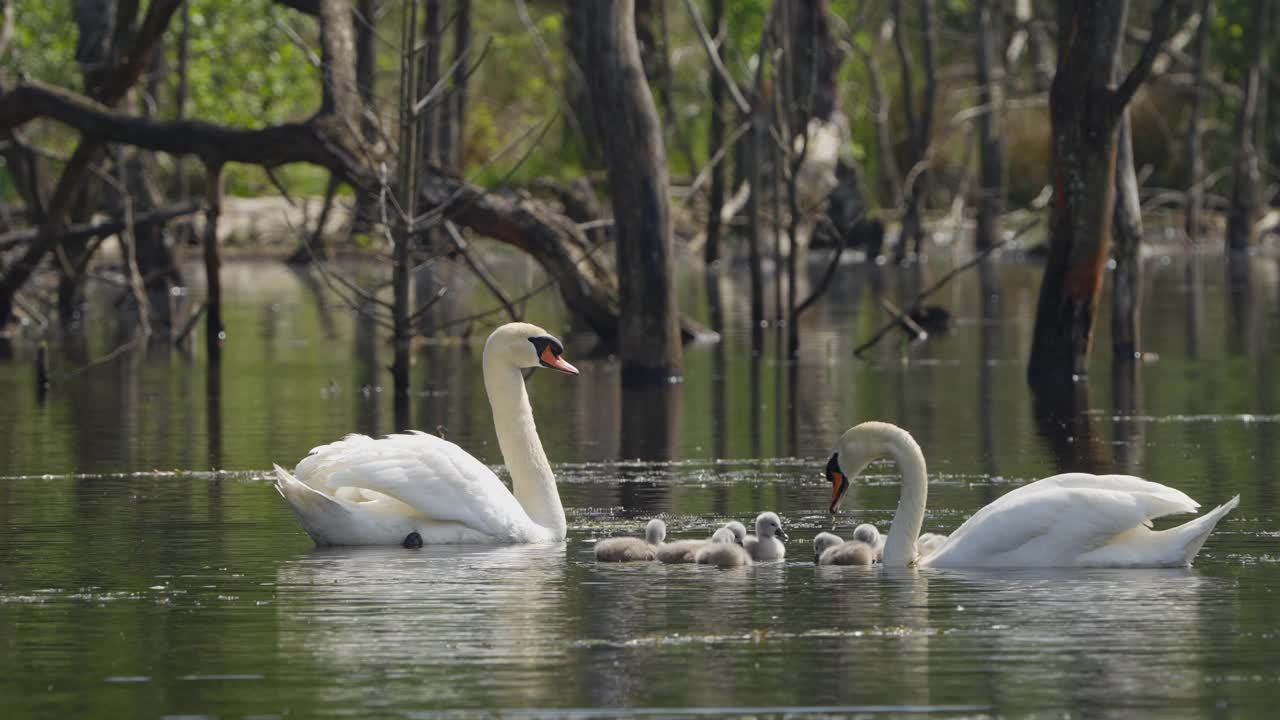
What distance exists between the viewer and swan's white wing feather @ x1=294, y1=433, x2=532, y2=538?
1277 cm

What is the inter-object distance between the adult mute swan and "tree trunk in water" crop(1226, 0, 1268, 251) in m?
46.3

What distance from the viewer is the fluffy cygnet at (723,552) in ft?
39.7

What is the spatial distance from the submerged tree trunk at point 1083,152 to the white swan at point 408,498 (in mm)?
10174

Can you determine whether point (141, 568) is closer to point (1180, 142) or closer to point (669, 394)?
point (669, 394)

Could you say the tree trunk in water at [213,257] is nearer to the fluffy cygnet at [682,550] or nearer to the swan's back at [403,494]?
the swan's back at [403,494]

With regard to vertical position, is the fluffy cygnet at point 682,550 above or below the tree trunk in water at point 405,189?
below

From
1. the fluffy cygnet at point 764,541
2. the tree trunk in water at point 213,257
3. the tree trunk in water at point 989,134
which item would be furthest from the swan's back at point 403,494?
the tree trunk in water at point 989,134

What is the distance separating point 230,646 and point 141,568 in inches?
97.0

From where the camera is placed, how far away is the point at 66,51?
176 ft

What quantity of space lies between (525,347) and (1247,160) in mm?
45332

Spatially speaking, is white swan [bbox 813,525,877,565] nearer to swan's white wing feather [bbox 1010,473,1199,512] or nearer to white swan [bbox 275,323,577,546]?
swan's white wing feather [bbox 1010,473,1199,512]

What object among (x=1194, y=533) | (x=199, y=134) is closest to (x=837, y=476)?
(x=1194, y=533)

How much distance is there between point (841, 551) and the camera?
1215 cm

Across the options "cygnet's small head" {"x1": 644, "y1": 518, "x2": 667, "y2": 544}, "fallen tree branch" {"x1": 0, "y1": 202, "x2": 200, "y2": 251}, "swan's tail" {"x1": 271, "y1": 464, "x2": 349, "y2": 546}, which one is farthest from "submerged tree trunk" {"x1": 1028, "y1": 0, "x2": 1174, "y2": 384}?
"fallen tree branch" {"x1": 0, "y1": 202, "x2": 200, "y2": 251}
